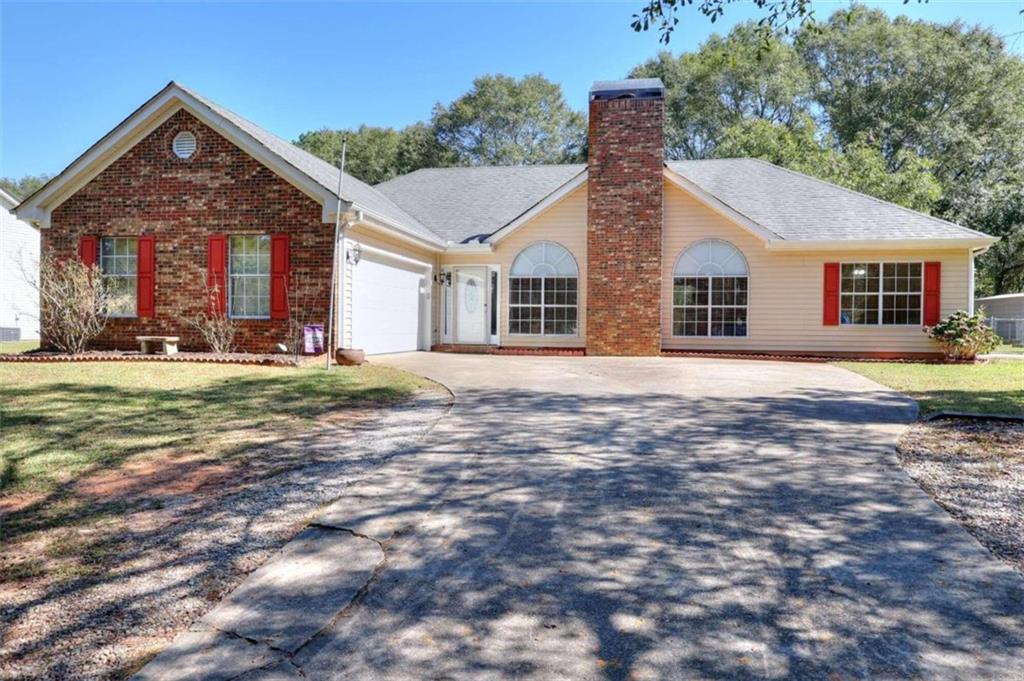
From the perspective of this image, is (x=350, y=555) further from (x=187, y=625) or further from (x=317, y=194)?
(x=317, y=194)

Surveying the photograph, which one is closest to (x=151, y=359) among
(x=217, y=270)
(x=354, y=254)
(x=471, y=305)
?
(x=217, y=270)

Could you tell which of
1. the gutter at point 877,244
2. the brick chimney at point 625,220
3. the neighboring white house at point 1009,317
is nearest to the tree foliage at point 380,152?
the brick chimney at point 625,220

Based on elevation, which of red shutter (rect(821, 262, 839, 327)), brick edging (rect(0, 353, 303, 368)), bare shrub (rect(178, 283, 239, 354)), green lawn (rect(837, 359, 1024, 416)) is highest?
red shutter (rect(821, 262, 839, 327))

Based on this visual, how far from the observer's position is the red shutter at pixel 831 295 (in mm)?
15398

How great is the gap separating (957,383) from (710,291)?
247 inches

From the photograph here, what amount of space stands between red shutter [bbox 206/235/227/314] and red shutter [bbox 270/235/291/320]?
1.08 m

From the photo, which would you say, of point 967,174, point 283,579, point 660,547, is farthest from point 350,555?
point 967,174

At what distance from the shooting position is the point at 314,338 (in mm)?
12148

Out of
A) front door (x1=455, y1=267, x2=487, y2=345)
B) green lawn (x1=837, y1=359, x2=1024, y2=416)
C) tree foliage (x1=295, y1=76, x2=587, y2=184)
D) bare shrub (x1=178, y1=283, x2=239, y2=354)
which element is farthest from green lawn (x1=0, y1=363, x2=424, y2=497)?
tree foliage (x1=295, y1=76, x2=587, y2=184)

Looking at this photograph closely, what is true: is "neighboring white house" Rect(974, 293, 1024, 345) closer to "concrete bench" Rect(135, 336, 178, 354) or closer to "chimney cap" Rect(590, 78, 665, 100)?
"chimney cap" Rect(590, 78, 665, 100)

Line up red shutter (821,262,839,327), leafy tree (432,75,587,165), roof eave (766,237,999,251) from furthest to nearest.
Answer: leafy tree (432,75,587,165) → red shutter (821,262,839,327) → roof eave (766,237,999,251)

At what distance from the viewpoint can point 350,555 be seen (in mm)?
3490

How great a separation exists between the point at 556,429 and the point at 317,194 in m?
7.98

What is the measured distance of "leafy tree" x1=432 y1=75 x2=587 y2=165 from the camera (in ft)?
131
